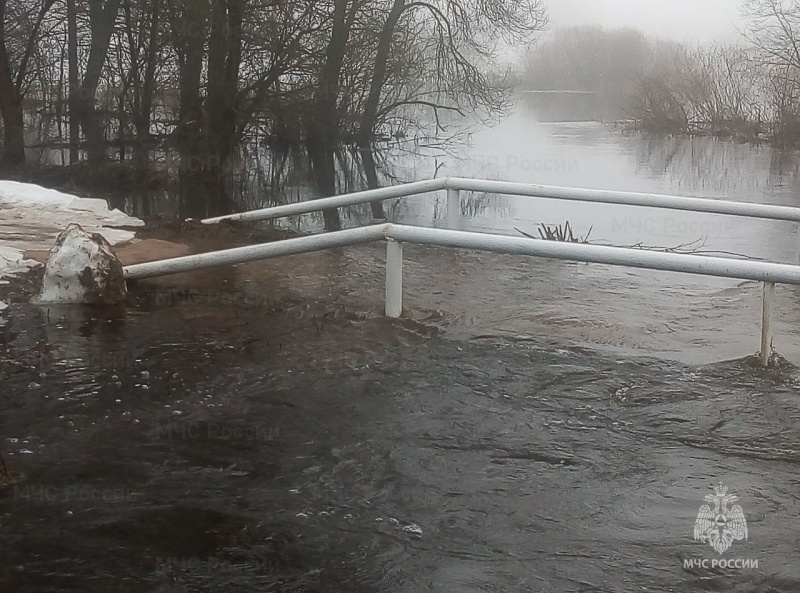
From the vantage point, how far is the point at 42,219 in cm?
1033

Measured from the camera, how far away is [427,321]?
6750 mm

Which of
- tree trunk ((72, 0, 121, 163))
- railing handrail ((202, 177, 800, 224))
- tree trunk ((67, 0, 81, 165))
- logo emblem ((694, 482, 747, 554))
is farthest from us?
tree trunk ((67, 0, 81, 165))

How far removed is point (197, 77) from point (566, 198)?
13.0 metres

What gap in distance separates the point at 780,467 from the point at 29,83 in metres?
20.5

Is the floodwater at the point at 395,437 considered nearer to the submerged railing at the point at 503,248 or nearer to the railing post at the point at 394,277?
the railing post at the point at 394,277

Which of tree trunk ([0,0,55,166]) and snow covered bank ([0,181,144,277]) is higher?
tree trunk ([0,0,55,166])

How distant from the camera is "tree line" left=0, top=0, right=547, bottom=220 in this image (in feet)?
62.3

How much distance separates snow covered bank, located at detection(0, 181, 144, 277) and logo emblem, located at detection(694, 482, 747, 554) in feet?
21.1

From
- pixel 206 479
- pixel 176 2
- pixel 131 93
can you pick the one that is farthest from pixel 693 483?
pixel 131 93

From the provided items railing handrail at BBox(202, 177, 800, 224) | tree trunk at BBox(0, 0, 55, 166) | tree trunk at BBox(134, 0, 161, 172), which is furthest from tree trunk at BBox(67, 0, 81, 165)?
railing handrail at BBox(202, 177, 800, 224)

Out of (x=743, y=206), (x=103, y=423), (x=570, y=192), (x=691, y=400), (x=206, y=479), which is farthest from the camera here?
(x=570, y=192)

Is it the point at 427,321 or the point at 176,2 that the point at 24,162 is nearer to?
the point at 176,2

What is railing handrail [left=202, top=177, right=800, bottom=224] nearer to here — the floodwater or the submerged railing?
the submerged railing

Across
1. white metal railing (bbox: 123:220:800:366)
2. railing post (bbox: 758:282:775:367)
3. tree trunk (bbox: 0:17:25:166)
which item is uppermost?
tree trunk (bbox: 0:17:25:166)
